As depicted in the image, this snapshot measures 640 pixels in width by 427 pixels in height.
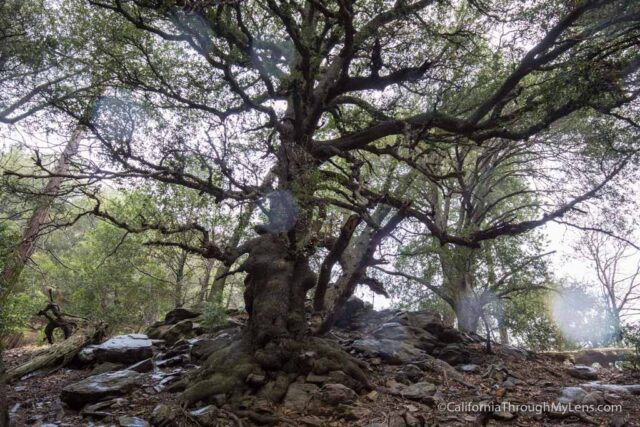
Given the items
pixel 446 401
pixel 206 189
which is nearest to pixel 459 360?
pixel 446 401

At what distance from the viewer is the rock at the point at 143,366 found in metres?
6.55

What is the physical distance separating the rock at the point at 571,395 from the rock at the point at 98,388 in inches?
259

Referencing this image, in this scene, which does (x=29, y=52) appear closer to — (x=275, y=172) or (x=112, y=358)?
(x=275, y=172)

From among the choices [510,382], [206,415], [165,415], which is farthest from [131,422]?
[510,382]

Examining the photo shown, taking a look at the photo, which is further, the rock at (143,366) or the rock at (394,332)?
the rock at (394,332)

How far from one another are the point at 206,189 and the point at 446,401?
509 centimetres

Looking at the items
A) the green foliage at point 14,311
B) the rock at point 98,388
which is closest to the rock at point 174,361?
the rock at point 98,388

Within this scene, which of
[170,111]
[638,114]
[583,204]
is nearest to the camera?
[638,114]

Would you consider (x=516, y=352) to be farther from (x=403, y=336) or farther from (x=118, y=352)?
(x=118, y=352)

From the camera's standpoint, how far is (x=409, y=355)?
733 cm

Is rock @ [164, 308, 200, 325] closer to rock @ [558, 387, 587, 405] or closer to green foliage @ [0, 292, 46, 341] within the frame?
green foliage @ [0, 292, 46, 341]

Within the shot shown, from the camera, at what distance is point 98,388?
17.7 ft

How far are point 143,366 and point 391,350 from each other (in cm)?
486

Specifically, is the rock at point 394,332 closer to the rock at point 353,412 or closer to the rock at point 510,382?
the rock at point 510,382
